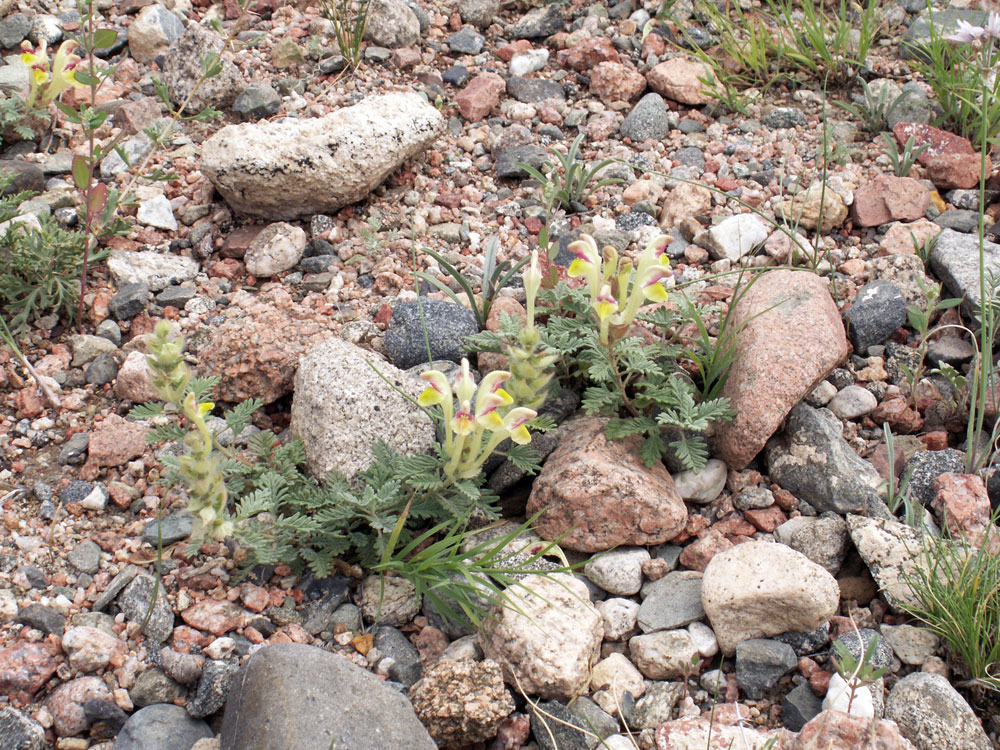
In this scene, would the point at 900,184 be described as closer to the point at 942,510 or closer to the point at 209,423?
the point at 942,510

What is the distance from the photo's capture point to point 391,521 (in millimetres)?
2740

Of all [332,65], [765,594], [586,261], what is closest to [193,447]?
[586,261]

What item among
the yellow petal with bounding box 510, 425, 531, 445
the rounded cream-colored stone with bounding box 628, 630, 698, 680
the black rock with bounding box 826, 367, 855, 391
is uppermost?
the yellow petal with bounding box 510, 425, 531, 445

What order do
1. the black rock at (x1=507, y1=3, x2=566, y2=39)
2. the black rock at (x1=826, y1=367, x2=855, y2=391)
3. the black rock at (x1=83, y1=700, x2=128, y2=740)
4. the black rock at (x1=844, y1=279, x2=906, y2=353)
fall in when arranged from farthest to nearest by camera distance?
the black rock at (x1=507, y1=3, x2=566, y2=39)
the black rock at (x1=844, y1=279, x2=906, y2=353)
the black rock at (x1=826, y1=367, x2=855, y2=391)
the black rock at (x1=83, y1=700, x2=128, y2=740)

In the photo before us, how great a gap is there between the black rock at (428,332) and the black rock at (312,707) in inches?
52.5

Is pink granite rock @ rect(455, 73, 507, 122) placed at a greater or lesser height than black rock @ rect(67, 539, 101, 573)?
greater

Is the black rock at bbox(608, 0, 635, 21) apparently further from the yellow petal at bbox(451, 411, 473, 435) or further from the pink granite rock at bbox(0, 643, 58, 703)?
the pink granite rock at bbox(0, 643, 58, 703)

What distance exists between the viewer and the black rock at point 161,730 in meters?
2.36

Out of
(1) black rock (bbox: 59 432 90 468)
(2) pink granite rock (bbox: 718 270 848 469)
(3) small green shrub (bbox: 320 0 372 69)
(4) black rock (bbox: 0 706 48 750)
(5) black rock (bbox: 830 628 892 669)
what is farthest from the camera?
(3) small green shrub (bbox: 320 0 372 69)

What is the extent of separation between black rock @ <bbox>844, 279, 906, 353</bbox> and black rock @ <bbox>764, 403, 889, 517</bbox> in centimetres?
54

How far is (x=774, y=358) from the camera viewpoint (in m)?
3.08

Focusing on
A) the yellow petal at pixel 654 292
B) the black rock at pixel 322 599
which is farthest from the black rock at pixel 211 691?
the yellow petal at pixel 654 292

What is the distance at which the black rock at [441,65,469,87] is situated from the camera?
493 centimetres

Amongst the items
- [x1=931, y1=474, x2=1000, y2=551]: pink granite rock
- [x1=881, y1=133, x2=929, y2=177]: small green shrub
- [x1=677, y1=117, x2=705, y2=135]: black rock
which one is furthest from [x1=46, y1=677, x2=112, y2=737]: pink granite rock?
[x1=881, y1=133, x2=929, y2=177]: small green shrub
